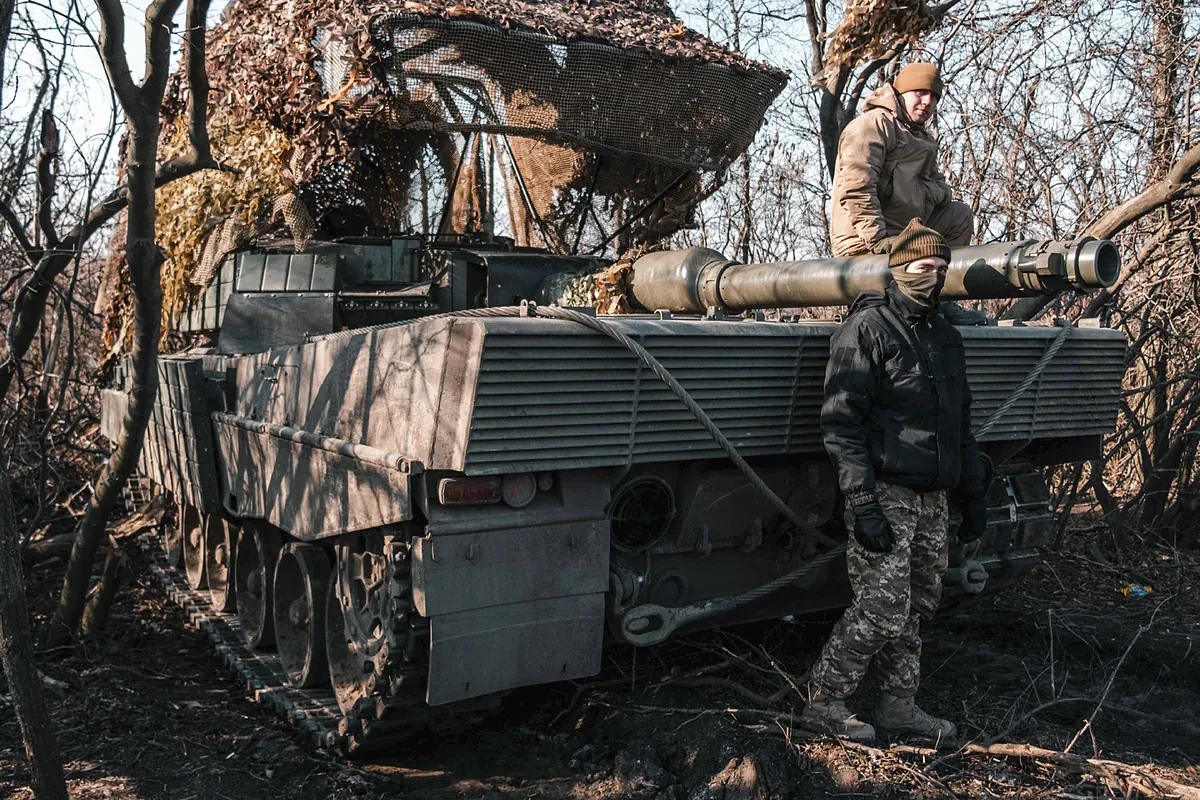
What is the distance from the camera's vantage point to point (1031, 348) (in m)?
5.07

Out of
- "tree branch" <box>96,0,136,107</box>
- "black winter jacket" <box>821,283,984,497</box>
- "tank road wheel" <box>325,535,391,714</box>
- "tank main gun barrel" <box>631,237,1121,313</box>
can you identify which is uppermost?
"tree branch" <box>96,0,136,107</box>

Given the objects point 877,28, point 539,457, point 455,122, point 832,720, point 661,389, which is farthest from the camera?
point 877,28

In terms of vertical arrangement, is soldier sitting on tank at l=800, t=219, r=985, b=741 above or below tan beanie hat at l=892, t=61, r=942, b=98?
below

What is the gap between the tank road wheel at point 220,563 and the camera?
674 centimetres

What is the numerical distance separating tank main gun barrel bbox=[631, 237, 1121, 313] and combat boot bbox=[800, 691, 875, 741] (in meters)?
1.51

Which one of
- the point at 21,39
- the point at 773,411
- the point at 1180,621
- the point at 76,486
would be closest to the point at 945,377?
the point at 773,411

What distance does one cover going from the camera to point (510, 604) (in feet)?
12.9

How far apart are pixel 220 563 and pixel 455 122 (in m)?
3.04

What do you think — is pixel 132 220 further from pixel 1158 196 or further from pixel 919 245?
pixel 1158 196

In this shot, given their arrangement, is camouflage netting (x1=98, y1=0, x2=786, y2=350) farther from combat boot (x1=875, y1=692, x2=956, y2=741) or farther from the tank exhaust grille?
combat boot (x1=875, y1=692, x2=956, y2=741)

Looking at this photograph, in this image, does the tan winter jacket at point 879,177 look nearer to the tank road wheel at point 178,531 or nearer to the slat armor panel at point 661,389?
the slat armor panel at point 661,389

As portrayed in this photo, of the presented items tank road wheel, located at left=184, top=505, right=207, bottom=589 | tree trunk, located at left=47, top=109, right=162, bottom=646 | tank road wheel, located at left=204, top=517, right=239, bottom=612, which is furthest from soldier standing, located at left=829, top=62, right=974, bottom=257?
tank road wheel, located at left=184, top=505, right=207, bottom=589

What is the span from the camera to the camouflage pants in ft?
13.9

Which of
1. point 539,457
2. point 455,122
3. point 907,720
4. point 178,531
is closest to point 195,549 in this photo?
point 178,531
